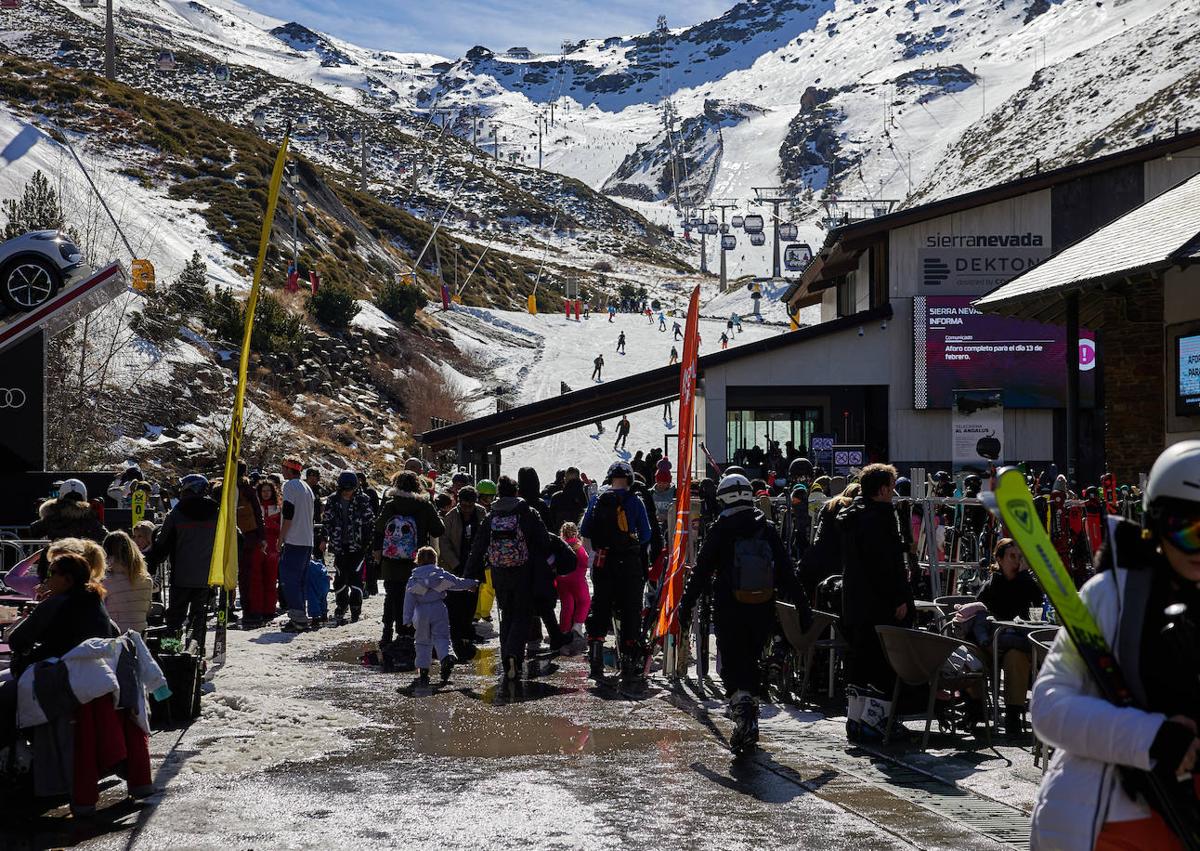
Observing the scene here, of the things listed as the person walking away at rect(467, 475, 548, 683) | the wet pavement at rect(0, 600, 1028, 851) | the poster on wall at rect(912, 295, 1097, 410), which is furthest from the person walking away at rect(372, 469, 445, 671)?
the poster on wall at rect(912, 295, 1097, 410)

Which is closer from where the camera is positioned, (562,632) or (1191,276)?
(562,632)

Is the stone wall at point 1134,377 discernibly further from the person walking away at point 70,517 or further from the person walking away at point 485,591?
the person walking away at point 70,517

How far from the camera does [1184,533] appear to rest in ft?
10.7

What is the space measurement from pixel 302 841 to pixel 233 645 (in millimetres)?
8113

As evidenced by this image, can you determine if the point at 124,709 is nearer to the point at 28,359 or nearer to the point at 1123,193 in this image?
the point at 28,359

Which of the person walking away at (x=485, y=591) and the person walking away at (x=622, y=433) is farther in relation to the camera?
the person walking away at (x=622, y=433)

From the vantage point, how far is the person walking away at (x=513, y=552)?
12391mm

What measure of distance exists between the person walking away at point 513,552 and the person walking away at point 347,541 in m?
4.78

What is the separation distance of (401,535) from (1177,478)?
1121 cm

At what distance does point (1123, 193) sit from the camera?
31.6 metres

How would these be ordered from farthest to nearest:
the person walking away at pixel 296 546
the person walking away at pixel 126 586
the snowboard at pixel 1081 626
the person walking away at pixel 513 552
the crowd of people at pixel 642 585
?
the person walking away at pixel 296 546, the person walking away at pixel 513 552, the person walking away at pixel 126 586, the crowd of people at pixel 642 585, the snowboard at pixel 1081 626

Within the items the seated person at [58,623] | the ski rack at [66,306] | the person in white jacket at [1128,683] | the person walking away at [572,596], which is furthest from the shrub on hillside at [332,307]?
the person in white jacket at [1128,683]

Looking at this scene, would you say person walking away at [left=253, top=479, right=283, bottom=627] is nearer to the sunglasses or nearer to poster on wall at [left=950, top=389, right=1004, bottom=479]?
poster on wall at [left=950, top=389, right=1004, bottom=479]

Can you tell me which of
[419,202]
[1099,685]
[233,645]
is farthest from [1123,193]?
[419,202]
